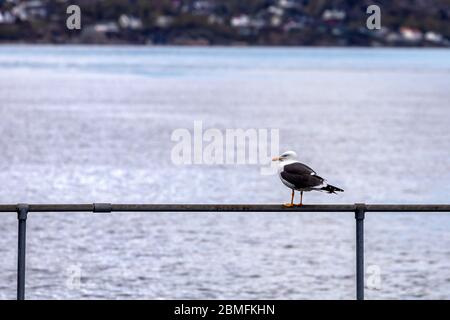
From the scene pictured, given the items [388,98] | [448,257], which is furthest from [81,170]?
[388,98]

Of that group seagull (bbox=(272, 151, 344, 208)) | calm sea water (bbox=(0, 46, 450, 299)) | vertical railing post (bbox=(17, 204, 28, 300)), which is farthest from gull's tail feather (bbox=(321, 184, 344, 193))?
calm sea water (bbox=(0, 46, 450, 299))

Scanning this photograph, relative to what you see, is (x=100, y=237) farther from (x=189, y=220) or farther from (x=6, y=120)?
(x=6, y=120)

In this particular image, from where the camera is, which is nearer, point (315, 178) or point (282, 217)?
point (315, 178)

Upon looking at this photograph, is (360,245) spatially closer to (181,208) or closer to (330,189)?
(330,189)

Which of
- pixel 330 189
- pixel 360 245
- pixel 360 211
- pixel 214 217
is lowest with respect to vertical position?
pixel 214 217

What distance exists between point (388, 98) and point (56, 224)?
4778 inches

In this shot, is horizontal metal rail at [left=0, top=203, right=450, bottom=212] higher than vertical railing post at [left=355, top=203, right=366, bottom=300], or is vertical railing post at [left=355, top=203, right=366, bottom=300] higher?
horizontal metal rail at [left=0, top=203, right=450, bottom=212]

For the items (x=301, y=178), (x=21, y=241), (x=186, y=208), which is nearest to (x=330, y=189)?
(x=301, y=178)

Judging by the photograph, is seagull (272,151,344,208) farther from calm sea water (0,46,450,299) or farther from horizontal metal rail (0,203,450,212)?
calm sea water (0,46,450,299)

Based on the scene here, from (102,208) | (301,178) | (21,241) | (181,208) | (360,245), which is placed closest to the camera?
(181,208)

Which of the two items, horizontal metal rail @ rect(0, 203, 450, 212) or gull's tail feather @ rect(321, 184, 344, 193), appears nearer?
horizontal metal rail @ rect(0, 203, 450, 212)

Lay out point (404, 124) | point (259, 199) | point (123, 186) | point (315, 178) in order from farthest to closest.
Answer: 1. point (404, 124)
2. point (123, 186)
3. point (259, 199)
4. point (315, 178)
